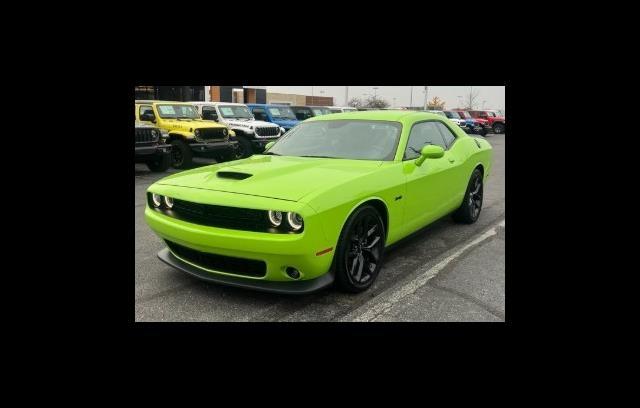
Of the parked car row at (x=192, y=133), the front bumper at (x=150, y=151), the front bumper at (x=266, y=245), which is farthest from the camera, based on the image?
the parked car row at (x=192, y=133)

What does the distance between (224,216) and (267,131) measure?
1125 cm

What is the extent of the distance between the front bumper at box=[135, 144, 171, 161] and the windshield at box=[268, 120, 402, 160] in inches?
238

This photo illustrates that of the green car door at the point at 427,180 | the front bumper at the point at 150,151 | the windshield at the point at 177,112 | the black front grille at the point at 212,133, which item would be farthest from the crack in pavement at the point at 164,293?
the windshield at the point at 177,112

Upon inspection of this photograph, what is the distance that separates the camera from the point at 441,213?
511cm

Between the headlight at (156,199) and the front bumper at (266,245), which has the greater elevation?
the headlight at (156,199)

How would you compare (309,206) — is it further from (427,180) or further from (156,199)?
(427,180)

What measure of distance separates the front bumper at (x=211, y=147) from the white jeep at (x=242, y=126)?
109cm

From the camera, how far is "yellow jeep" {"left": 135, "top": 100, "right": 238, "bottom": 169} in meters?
12.0

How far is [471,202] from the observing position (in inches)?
236

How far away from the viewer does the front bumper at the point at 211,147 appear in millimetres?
11914

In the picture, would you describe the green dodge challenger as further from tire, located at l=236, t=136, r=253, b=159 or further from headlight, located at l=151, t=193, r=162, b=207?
tire, located at l=236, t=136, r=253, b=159

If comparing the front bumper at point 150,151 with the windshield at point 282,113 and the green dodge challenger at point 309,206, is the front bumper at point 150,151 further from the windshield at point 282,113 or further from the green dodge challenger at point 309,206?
the windshield at point 282,113

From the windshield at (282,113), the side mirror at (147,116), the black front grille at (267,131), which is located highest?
the windshield at (282,113)

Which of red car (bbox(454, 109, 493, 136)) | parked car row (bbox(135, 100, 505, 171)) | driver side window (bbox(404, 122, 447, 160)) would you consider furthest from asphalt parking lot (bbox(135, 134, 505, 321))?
red car (bbox(454, 109, 493, 136))
